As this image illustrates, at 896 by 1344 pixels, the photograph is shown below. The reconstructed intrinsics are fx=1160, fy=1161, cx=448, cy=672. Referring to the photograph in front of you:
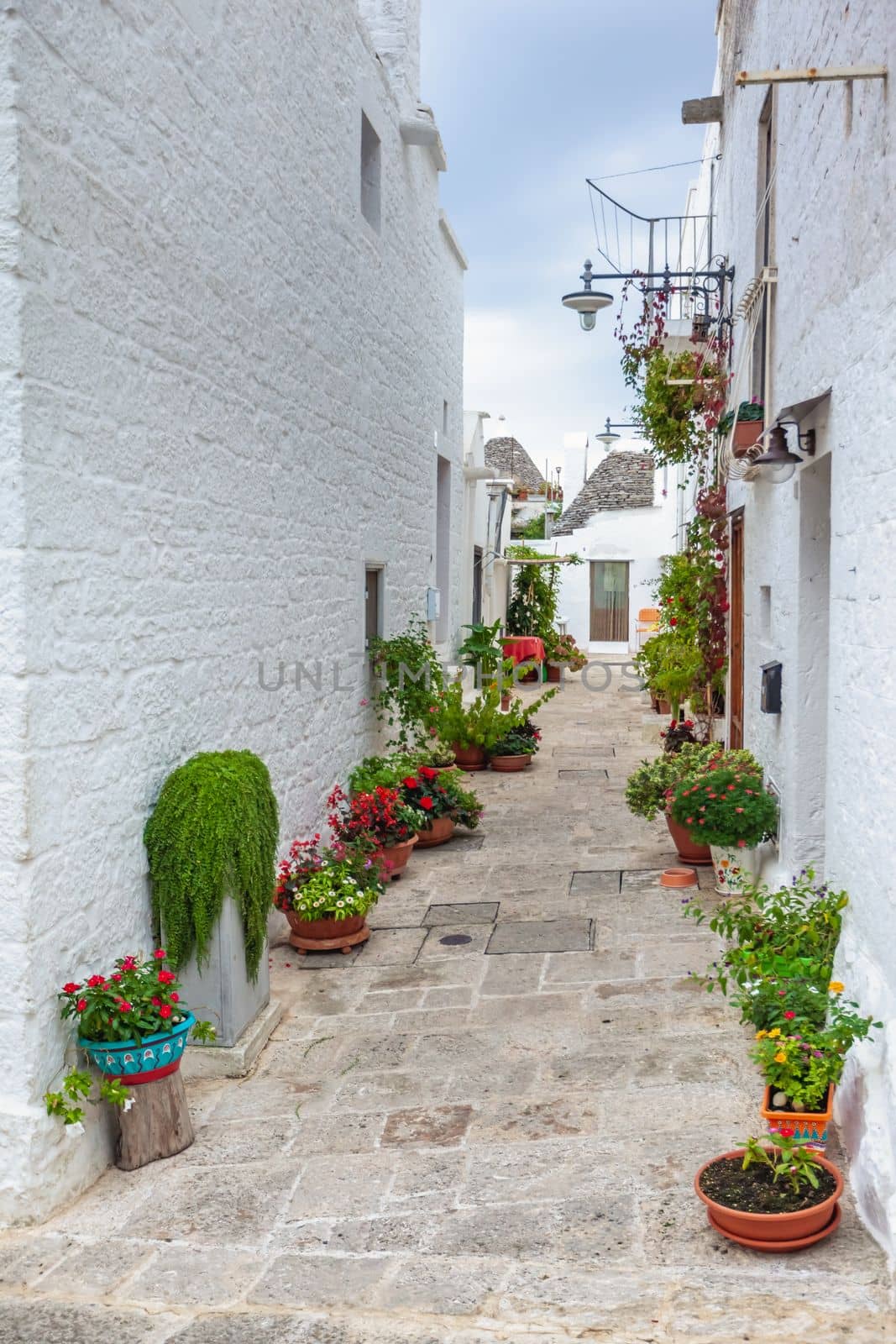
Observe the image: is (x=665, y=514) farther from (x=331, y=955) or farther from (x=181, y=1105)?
(x=181, y=1105)

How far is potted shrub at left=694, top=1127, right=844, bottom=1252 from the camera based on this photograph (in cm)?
321

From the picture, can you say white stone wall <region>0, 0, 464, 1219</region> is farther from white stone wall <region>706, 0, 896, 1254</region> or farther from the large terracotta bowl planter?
white stone wall <region>706, 0, 896, 1254</region>

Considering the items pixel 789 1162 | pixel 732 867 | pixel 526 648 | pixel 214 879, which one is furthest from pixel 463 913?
pixel 526 648

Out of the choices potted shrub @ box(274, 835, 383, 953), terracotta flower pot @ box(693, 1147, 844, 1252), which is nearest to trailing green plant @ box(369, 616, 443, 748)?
potted shrub @ box(274, 835, 383, 953)

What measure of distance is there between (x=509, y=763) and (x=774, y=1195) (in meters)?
8.36

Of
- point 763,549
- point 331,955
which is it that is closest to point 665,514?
point 763,549

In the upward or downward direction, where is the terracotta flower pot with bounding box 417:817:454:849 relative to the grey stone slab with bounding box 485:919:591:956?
upward

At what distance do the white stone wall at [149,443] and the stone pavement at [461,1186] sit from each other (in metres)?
0.56

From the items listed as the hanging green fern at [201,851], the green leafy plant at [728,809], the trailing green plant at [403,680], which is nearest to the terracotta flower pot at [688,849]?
the green leafy plant at [728,809]

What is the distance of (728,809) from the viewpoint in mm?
6355

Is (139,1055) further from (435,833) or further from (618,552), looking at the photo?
(618,552)

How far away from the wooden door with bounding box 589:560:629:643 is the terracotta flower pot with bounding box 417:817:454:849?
662 inches

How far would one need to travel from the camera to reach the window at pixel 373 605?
30.8ft

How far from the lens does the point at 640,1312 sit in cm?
302
